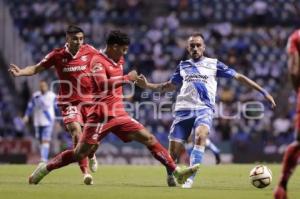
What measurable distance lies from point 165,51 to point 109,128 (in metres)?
18.5

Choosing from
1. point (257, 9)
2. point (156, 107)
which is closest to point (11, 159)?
point (156, 107)

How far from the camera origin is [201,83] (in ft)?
41.8

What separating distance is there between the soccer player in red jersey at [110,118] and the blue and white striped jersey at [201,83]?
3.61 feet

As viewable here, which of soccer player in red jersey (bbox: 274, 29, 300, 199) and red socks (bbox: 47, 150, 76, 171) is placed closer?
soccer player in red jersey (bbox: 274, 29, 300, 199)

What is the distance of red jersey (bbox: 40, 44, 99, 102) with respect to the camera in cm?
1345

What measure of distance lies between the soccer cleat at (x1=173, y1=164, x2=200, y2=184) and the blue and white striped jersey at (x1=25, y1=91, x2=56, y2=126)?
10.8 metres

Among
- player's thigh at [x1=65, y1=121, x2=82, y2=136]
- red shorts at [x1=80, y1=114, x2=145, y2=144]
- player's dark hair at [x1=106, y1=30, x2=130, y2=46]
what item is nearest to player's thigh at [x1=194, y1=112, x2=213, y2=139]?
red shorts at [x1=80, y1=114, x2=145, y2=144]

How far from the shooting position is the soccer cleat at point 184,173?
11.4 metres

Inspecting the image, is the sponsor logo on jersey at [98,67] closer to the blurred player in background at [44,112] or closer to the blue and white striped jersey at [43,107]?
the blurred player in background at [44,112]

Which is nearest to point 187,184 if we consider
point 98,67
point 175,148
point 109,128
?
point 175,148

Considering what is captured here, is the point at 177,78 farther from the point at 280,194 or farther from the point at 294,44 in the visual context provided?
the point at 280,194

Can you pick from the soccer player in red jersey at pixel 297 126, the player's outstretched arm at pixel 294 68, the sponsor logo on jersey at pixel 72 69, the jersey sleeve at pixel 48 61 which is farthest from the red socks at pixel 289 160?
the sponsor logo on jersey at pixel 72 69

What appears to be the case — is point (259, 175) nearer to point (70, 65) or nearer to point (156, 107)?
point (70, 65)

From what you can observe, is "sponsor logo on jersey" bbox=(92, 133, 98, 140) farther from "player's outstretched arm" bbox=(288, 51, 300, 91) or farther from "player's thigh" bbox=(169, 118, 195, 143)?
"player's outstretched arm" bbox=(288, 51, 300, 91)
